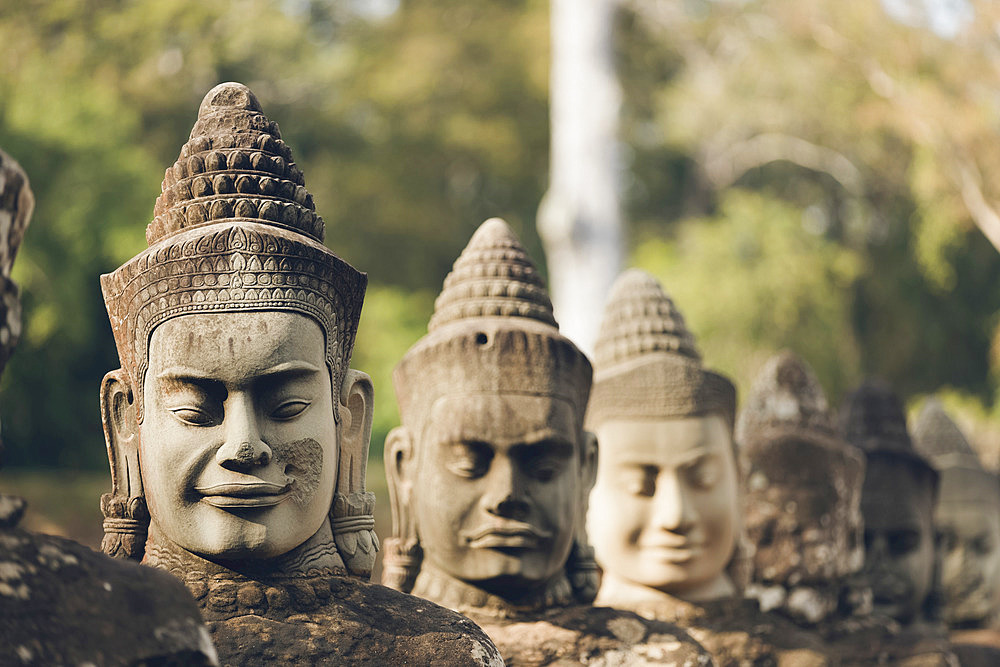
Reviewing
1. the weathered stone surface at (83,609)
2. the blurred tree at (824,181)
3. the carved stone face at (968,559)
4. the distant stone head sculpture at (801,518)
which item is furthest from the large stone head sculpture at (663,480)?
the blurred tree at (824,181)

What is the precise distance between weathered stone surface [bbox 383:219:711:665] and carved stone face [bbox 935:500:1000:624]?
514 centimetres

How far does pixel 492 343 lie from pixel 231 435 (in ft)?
5.46

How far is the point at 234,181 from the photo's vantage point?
15.5ft

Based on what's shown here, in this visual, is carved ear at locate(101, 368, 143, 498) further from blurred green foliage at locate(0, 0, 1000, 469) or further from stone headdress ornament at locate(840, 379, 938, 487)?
blurred green foliage at locate(0, 0, 1000, 469)

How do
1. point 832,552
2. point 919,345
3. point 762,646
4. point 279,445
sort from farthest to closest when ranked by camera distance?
point 919,345 < point 832,552 < point 762,646 < point 279,445

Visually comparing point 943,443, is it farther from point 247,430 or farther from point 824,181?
point 824,181

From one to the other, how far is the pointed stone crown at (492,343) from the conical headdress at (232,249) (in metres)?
0.98

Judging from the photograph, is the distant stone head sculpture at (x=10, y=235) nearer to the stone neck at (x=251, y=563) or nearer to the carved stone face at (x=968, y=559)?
the stone neck at (x=251, y=563)

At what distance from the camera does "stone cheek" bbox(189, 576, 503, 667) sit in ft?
14.0

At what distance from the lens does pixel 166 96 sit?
70.0 feet

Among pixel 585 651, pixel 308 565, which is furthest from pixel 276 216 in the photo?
pixel 585 651

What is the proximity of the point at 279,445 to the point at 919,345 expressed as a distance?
20506 millimetres

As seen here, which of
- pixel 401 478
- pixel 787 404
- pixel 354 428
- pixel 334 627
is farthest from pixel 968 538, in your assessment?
pixel 334 627

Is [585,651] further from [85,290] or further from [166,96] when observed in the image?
[166,96]
